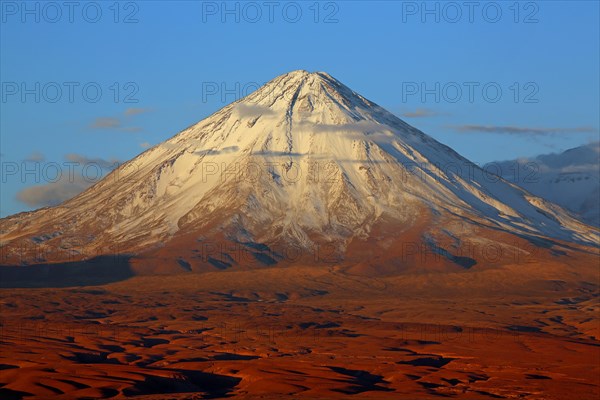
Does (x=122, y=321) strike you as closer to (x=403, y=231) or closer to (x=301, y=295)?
(x=301, y=295)

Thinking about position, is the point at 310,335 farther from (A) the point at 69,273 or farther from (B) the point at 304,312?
(A) the point at 69,273

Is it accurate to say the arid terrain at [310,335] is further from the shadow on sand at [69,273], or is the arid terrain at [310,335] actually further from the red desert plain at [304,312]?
the shadow on sand at [69,273]

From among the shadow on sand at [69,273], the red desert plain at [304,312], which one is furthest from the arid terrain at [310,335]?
the shadow on sand at [69,273]

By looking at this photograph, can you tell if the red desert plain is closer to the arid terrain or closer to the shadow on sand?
the arid terrain

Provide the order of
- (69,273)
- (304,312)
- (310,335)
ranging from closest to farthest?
(310,335)
(304,312)
(69,273)

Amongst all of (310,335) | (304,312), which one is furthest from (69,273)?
(310,335)

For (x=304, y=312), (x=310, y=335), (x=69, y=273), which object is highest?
(x=69, y=273)
